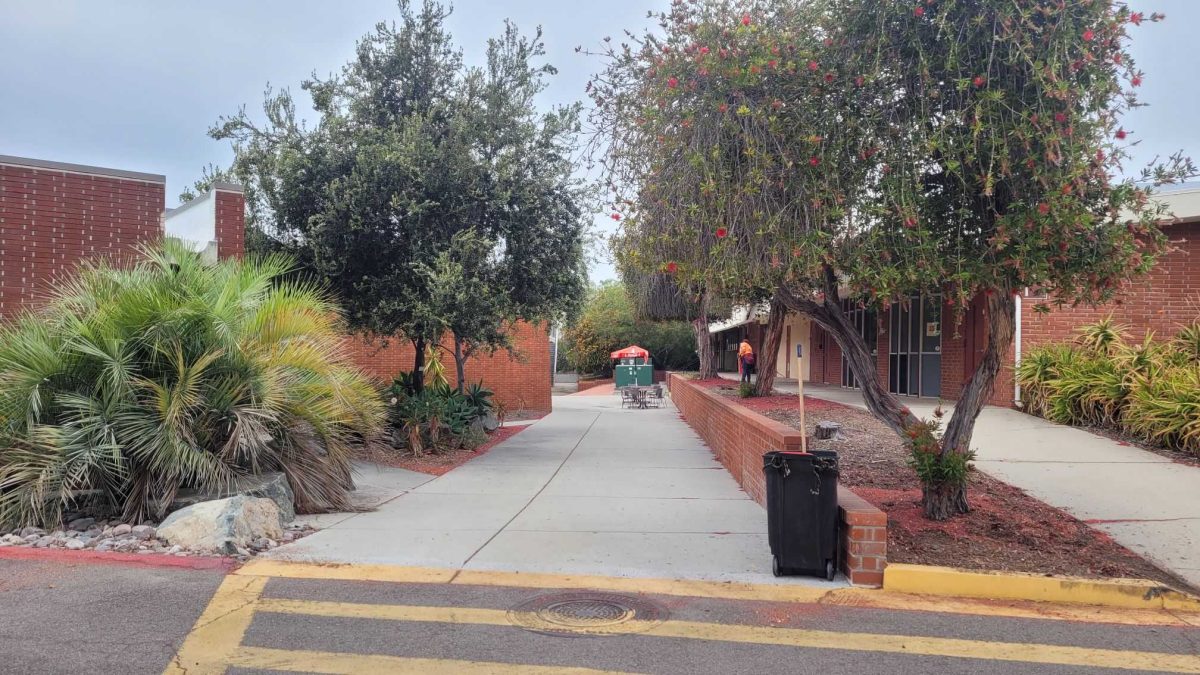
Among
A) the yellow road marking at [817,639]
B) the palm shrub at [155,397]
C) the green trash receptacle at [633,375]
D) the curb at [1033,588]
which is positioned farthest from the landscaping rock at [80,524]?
the green trash receptacle at [633,375]

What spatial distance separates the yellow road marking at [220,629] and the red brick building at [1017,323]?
6272 mm

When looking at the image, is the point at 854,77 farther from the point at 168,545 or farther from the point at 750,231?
the point at 168,545

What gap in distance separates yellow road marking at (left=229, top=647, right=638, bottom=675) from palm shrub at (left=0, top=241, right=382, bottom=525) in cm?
332

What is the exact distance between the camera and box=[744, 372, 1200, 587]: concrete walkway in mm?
6918

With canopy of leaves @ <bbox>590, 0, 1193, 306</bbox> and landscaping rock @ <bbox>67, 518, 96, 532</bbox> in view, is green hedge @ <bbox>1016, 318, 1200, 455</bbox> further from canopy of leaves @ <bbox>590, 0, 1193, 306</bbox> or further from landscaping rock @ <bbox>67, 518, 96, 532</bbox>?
landscaping rock @ <bbox>67, 518, 96, 532</bbox>

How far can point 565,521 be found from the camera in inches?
326

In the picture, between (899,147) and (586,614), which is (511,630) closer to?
(586,614)

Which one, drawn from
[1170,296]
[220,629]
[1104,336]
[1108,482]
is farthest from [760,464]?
[1170,296]

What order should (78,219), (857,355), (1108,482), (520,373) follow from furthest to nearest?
(520,373)
(78,219)
(1108,482)
(857,355)

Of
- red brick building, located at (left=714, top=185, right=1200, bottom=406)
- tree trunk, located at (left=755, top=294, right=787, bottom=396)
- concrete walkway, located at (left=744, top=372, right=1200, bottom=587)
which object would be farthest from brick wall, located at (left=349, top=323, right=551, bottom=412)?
concrete walkway, located at (left=744, top=372, right=1200, bottom=587)

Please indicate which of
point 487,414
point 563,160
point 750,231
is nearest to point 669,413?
point 487,414

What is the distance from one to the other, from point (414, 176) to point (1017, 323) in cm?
1057

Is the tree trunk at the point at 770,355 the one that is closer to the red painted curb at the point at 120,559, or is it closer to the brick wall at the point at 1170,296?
the brick wall at the point at 1170,296

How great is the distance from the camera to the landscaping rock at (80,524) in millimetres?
7465
